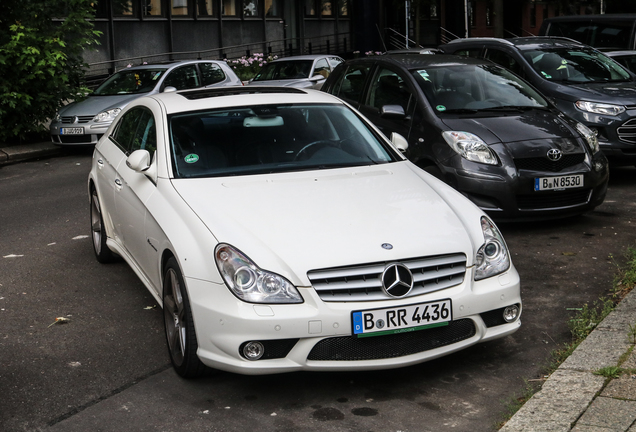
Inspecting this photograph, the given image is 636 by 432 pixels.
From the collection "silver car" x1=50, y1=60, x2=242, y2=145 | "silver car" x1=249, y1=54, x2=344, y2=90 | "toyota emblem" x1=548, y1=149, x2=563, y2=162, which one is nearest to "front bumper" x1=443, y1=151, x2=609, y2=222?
"toyota emblem" x1=548, y1=149, x2=563, y2=162

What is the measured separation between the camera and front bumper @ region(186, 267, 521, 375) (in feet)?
13.4

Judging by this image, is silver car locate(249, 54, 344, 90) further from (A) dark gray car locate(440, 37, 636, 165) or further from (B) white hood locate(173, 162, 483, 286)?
(B) white hood locate(173, 162, 483, 286)

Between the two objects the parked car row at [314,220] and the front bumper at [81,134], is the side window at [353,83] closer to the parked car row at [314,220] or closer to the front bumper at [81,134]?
the parked car row at [314,220]

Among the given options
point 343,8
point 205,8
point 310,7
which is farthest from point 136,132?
point 343,8

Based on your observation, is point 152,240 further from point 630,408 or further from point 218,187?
point 630,408

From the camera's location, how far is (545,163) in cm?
774

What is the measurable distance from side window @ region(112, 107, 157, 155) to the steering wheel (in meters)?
0.94

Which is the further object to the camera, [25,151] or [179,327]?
[25,151]

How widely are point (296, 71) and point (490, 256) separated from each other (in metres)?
15.7

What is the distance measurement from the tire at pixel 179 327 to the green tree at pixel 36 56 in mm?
10540

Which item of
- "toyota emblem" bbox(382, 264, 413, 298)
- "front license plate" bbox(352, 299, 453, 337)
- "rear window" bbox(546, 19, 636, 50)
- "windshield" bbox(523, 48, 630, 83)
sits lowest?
"front license plate" bbox(352, 299, 453, 337)

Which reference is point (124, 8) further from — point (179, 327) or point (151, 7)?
point (179, 327)

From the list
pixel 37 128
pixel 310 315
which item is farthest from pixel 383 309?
pixel 37 128

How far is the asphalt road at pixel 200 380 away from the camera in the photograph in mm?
4082
